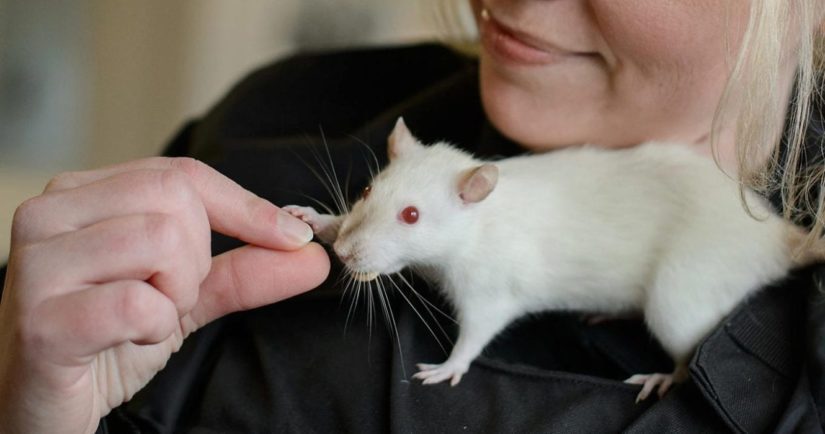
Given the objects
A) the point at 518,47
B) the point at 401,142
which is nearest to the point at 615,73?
the point at 518,47

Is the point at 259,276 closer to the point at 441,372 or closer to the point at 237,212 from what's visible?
the point at 237,212

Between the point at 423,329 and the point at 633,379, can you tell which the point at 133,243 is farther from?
the point at 633,379

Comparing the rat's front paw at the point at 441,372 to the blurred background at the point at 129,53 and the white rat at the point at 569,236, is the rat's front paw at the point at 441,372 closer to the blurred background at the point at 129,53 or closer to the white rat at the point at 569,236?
the white rat at the point at 569,236

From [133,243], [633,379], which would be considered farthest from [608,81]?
[133,243]

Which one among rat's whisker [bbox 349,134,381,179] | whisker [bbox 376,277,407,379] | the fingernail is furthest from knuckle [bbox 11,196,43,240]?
rat's whisker [bbox 349,134,381,179]

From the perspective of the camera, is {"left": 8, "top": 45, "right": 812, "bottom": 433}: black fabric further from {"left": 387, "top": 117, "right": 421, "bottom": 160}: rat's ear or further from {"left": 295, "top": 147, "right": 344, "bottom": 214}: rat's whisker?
{"left": 387, "top": 117, "right": 421, "bottom": 160}: rat's ear

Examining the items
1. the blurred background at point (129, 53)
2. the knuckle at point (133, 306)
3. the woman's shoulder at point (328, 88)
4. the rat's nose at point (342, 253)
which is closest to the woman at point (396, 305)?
the knuckle at point (133, 306)
